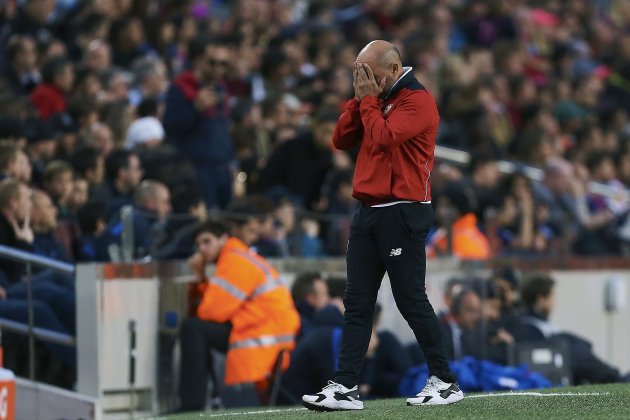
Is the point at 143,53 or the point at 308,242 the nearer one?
the point at 308,242

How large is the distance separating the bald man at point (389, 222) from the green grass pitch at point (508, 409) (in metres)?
0.16

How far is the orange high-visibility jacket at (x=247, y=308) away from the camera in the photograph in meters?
11.4

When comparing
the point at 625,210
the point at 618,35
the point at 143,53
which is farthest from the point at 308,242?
the point at 618,35

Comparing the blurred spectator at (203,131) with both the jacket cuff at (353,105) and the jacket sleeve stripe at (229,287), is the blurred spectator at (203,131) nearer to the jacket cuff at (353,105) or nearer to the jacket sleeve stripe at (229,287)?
the jacket sleeve stripe at (229,287)

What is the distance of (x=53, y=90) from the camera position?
1482cm

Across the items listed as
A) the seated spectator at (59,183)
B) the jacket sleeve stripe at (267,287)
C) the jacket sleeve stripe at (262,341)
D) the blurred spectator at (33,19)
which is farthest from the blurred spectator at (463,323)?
the blurred spectator at (33,19)

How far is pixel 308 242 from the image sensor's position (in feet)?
44.2

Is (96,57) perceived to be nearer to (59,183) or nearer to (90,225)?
(59,183)

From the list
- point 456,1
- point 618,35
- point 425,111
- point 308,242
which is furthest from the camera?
point 618,35

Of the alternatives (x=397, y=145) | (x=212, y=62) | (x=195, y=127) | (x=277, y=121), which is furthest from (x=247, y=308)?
(x=277, y=121)

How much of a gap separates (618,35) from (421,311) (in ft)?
62.7

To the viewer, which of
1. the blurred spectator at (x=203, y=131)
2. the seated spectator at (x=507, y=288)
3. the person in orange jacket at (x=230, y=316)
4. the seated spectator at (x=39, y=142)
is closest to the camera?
the person in orange jacket at (x=230, y=316)

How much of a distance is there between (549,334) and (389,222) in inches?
255

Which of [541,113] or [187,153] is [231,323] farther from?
[541,113]
